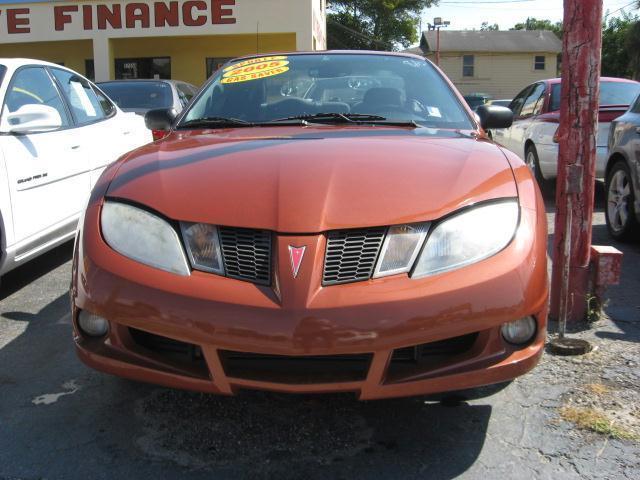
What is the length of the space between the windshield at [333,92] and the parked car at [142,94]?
218 inches

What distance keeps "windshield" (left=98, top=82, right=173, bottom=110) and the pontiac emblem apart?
7469mm

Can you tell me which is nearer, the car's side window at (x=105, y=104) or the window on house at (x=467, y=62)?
the car's side window at (x=105, y=104)

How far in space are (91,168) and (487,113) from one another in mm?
3125

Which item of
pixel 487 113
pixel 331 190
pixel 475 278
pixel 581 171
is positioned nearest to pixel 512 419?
pixel 475 278

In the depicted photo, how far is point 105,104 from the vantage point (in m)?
5.86

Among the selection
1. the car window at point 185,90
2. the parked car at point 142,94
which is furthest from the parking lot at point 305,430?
the car window at point 185,90

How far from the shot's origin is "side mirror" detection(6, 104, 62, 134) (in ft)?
13.4

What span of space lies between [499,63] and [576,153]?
147 ft

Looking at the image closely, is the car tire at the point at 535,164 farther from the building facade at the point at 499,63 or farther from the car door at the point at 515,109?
the building facade at the point at 499,63

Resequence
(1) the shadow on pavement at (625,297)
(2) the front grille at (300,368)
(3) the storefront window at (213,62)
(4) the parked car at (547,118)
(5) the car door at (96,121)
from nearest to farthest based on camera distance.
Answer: (2) the front grille at (300,368) < (1) the shadow on pavement at (625,297) < (5) the car door at (96,121) < (4) the parked car at (547,118) < (3) the storefront window at (213,62)

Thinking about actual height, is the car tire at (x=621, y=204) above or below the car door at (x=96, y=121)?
below

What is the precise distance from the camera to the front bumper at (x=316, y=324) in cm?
206

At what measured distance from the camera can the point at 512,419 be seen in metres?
2.68

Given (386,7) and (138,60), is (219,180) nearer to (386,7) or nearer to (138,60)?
(138,60)
